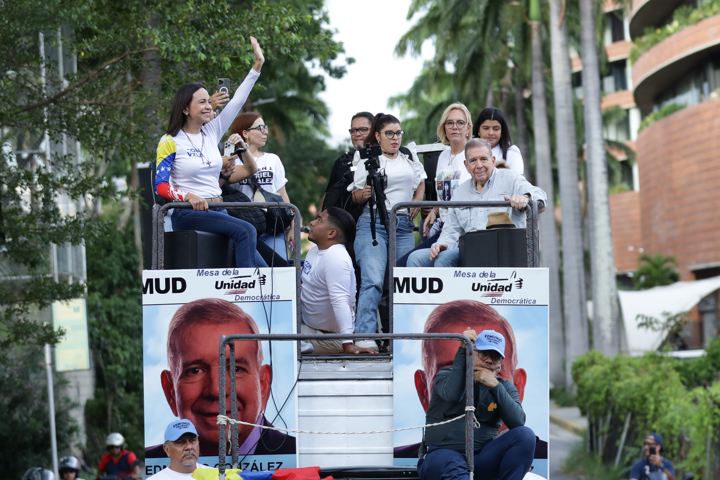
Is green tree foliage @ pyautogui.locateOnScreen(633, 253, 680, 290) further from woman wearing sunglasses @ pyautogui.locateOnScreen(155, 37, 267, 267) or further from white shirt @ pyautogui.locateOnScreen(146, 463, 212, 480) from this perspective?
white shirt @ pyautogui.locateOnScreen(146, 463, 212, 480)

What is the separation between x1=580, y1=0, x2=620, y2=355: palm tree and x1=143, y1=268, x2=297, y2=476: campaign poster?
2146 cm

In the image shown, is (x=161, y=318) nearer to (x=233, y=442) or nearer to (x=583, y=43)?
(x=233, y=442)

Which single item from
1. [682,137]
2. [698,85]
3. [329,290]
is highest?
[698,85]

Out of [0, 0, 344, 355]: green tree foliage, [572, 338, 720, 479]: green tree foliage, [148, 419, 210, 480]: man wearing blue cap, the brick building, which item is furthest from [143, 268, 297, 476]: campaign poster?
the brick building

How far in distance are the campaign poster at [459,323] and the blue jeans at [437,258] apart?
29.9 inches

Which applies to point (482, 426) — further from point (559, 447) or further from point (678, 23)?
point (678, 23)

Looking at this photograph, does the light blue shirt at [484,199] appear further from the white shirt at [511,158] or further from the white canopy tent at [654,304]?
the white canopy tent at [654,304]

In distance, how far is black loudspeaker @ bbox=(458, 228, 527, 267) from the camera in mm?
6137

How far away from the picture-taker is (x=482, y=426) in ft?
17.7

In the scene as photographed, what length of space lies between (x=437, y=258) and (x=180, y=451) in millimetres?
2254

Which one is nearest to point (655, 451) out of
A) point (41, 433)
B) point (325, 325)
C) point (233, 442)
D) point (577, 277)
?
point (325, 325)

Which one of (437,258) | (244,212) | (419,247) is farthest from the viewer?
(244,212)

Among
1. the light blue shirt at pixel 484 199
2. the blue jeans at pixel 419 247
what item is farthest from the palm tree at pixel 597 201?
the light blue shirt at pixel 484 199

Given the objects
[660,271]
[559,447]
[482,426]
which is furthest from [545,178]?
[482,426]
